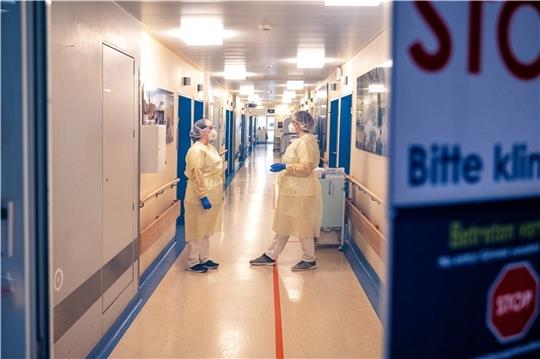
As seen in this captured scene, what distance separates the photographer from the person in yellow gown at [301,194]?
225 inches

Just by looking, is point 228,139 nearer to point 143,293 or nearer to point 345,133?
point 345,133

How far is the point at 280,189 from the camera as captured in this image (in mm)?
5867

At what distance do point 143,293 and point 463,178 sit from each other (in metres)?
4.11

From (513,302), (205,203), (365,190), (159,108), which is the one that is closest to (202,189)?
(205,203)

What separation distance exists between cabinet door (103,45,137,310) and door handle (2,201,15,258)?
6.40ft

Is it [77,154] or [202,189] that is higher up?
[77,154]

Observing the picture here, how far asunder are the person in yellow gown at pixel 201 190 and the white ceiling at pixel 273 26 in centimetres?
111

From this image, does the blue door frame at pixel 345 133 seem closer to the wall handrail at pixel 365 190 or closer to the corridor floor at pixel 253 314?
the wall handrail at pixel 365 190

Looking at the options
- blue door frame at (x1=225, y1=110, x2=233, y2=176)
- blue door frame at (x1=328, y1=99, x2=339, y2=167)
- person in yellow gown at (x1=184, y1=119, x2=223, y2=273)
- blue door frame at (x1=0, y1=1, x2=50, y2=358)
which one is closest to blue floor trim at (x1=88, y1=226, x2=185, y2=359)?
person in yellow gown at (x1=184, y1=119, x2=223, y2=273)

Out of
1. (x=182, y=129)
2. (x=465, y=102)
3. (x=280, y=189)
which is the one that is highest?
(x=182, y=129)

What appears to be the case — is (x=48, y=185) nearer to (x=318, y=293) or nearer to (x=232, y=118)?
(x=318, y=293)

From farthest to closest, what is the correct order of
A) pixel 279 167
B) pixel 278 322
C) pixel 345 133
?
1. pixel 345 133
2. pixel 279 167
3. pixel 278 322

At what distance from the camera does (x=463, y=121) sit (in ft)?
3.96

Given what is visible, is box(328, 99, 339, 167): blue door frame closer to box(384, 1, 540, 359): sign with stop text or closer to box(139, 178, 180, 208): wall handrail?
box(139, 178, 180, 208): wall handrail
